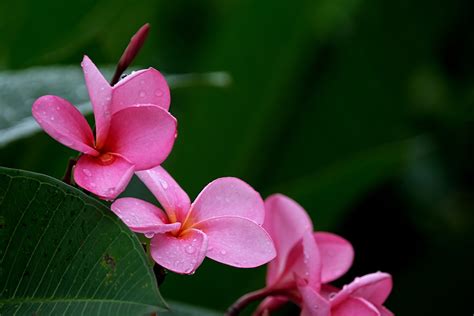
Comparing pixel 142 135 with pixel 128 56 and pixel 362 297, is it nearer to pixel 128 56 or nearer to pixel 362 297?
pixel 128 56

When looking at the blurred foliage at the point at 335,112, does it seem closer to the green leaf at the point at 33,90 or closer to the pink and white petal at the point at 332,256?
the green leaf at the point at 33,90

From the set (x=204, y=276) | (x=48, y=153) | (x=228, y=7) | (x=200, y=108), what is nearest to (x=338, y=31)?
(x=228, y=7)

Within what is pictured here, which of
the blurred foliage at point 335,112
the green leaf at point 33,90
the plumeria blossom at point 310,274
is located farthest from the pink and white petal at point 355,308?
the blurred foliage at point 335,112

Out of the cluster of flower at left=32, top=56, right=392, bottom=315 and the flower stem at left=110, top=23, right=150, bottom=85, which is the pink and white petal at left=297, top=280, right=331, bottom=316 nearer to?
the cluster of flower at left=32, top=56, right=392, bottom=315

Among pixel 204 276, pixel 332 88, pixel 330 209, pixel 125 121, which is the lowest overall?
pixel 204 276

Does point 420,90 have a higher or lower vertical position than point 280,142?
→ higher

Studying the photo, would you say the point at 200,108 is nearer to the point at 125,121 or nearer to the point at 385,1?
the point at 385,1

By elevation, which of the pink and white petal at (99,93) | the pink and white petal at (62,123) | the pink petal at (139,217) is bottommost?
the pink petal at (139,217)

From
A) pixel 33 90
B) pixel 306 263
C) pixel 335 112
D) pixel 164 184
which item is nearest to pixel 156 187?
pixel 164 184
